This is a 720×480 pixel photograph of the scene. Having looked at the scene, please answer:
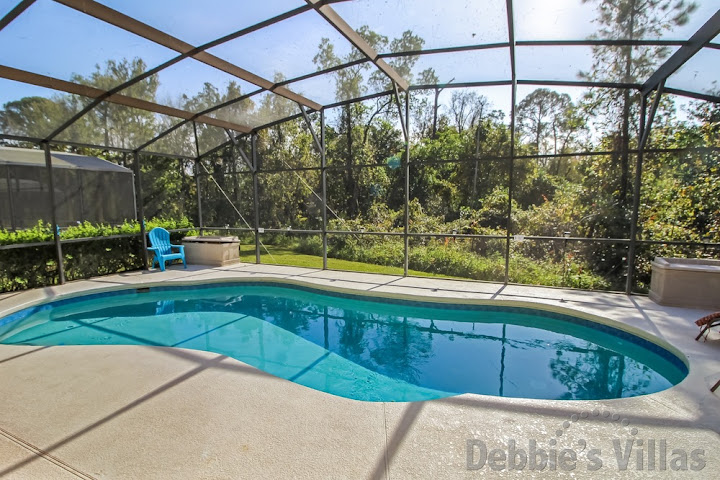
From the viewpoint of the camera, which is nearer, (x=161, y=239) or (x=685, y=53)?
(x=685, y=53)

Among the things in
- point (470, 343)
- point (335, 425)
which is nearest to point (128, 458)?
point (335, 425)

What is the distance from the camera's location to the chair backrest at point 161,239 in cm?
735

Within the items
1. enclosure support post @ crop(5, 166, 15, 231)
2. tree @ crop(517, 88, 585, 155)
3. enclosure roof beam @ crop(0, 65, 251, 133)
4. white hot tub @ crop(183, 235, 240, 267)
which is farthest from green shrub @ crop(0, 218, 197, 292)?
tree @ crop(517, 88, 585, 155)

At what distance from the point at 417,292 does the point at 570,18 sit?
398 cm

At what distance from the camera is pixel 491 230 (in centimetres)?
923

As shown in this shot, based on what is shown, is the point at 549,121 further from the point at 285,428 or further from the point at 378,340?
the point at 285,428

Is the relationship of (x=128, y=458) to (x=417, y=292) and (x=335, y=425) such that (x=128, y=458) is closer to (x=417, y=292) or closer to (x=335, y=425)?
(x=335, y=425)

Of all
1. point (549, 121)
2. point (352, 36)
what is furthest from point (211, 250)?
point (549, 121)

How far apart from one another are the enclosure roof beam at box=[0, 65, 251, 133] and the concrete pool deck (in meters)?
3.61

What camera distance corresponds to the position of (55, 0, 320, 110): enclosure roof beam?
11.3 ft

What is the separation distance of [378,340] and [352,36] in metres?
3.94

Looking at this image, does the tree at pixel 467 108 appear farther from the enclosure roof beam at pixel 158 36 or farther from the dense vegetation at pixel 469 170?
the enclosure roof beam at pixel 158 36

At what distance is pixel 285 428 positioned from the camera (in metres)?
2.05

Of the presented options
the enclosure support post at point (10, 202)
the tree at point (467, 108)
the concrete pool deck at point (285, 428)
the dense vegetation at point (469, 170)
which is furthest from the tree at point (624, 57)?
the enclosure support post at point (10, 202)
